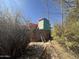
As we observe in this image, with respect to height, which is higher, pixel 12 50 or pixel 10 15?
pixel 10 15

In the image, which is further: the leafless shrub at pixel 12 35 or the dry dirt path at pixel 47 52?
the leafless shrub at pixel 12 35

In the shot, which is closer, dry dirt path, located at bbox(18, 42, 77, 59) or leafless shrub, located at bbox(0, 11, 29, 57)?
dry dirt path, located at bbox(18, 42, 77, 59)

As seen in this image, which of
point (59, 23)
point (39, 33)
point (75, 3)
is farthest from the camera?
point (39, 33)

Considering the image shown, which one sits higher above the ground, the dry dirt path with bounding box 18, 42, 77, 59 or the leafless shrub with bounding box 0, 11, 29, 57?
the leafless shrub with bounding box 0, 11, 29, 57

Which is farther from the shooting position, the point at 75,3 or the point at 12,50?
the point at 12,50

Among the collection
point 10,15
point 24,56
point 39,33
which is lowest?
point 24,56

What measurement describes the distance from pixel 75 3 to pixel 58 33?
6.49ft

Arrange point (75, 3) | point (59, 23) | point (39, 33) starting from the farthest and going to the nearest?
point (39, 33)
point (59, 23)
point (75, 3)

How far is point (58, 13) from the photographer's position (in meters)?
14.2

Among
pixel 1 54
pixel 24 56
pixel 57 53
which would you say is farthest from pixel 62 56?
pixel 1 54

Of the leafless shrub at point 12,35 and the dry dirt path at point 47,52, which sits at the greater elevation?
Answer: the leafless shrub at point 12,35

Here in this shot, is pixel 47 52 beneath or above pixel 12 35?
beneath

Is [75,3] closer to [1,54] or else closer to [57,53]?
[57,53]

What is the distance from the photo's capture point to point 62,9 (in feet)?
44.5
